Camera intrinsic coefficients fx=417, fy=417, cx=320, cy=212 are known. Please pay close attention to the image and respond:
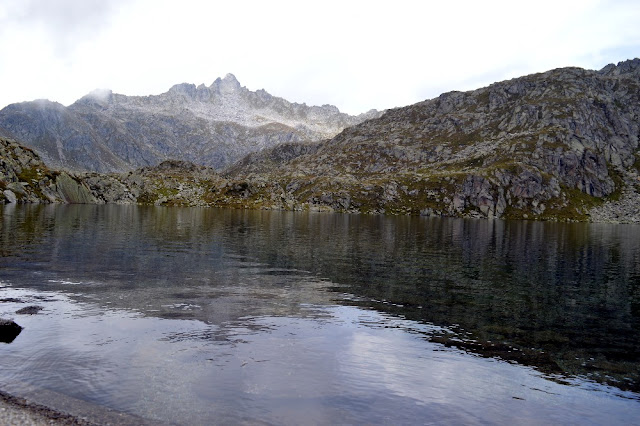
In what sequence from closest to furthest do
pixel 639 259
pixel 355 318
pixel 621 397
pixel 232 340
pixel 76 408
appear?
1. pixel 76 408
2. pixel 621 397
3. pixel 232 340
4. pixel 355 318
5. pixel 639 259

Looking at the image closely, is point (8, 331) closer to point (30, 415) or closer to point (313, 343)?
point (30, 415)

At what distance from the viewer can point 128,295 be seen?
3462 cm

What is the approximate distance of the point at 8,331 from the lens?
76.4 ft

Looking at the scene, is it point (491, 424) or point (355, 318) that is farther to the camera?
point (355, 318)

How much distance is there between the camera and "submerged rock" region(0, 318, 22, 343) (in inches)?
902

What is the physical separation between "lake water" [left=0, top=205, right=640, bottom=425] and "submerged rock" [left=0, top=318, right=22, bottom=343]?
71cm

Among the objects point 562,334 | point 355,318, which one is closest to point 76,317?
point 355,318

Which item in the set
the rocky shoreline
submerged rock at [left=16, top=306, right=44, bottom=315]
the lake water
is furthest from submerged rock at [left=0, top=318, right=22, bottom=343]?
the rocky shoreline

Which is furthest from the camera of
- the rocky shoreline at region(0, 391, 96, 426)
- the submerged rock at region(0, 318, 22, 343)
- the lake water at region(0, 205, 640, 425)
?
the submerged rock at region(0, 318, 22, 343)

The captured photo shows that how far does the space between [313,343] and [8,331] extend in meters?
17.2

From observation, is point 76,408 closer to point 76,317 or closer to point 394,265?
point 76,317

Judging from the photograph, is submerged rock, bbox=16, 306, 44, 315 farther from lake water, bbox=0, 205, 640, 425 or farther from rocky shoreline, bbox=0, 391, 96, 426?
rocky shoreline, bbox=0, 391, 96, 426

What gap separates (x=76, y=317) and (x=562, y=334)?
3341 centimetres

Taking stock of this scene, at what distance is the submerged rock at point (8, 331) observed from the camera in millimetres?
22919
